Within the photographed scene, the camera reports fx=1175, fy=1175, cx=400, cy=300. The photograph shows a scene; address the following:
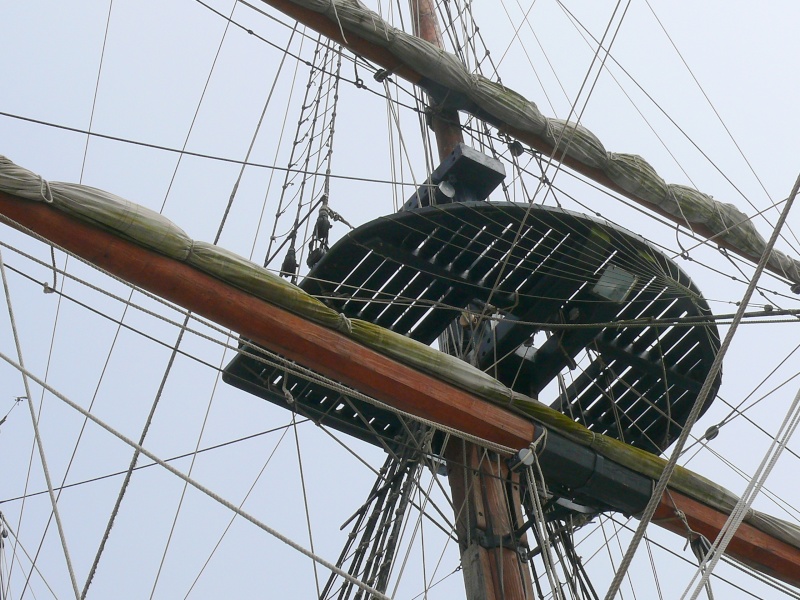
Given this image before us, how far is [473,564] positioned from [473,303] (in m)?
→ 1.86

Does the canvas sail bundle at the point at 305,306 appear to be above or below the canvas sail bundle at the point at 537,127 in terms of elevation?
below

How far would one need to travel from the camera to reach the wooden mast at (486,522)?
6223 mm

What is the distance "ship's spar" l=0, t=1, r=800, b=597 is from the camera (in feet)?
16.6

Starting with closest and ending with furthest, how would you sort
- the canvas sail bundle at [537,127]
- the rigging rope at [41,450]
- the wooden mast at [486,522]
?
the rigging rope at [41,450], the wooden mast at [486,522], the canvas sail bundle at [537,127]

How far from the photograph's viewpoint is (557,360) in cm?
725

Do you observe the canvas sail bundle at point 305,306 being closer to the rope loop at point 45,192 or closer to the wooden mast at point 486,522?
the rope loop at point 45,192

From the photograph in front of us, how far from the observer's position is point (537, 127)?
863 cm

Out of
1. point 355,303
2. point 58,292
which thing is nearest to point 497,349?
point 355,303

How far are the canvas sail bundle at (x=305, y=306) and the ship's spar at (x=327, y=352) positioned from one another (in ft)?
0.14

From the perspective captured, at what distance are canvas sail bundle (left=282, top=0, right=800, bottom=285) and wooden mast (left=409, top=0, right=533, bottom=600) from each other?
7.80 ft

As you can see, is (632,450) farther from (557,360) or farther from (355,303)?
(355,303)

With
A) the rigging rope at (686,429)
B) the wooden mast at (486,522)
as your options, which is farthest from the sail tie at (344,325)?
the rigging rope at (686,429)

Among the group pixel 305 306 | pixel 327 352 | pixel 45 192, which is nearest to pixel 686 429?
pixel 327 352

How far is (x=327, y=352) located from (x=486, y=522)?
1.55m
